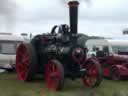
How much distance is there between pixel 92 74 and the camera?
11.0m

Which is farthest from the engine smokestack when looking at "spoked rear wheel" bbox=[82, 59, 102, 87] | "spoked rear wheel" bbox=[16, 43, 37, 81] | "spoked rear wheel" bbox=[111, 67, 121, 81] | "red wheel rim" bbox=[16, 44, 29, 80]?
"spoked rear wheel" bbox=[111, 67, 121, 81]

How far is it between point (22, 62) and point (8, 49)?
3705mm

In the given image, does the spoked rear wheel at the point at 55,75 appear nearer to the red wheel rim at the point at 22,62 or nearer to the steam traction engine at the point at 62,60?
the steam traction engine at the point at 62,60

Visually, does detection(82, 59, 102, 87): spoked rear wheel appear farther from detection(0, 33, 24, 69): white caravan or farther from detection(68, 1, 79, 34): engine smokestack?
detection(0, 33, 24, 69): white caravan

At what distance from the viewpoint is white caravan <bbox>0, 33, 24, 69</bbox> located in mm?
15394

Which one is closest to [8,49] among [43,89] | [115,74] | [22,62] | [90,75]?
[22,62]

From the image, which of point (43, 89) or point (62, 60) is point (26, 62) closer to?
point (62, 60)

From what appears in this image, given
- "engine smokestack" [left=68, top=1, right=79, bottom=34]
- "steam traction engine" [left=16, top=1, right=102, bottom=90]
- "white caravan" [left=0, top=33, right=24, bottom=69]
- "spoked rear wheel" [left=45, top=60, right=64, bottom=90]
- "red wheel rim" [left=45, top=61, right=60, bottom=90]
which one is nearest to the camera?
"spoked rear wheel" [left=45, top=60, right=64, bottom=90]

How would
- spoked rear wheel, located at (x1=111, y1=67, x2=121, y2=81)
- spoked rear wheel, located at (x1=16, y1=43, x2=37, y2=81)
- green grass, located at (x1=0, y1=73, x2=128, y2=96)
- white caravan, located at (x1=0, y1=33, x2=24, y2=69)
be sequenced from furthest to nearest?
white caravan, located at (x1=0, y1=33, x2=24, y2=69) < spoked rear wheel, located at (x1=111, y1=67, x2=121, y2=81) < spoked rear wheel, located at (x1=16, y1=43, x2=37, y2=81) < green grass, located at (x1=0, y1=73, x2=128, y2=96)

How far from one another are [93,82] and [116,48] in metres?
16.1

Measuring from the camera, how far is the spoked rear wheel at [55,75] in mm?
10023

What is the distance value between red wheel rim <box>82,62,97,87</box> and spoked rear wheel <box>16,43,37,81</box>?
5.32 ft

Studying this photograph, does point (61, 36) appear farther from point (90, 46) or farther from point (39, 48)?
point (90, 46)

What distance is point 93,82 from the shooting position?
1088cm
